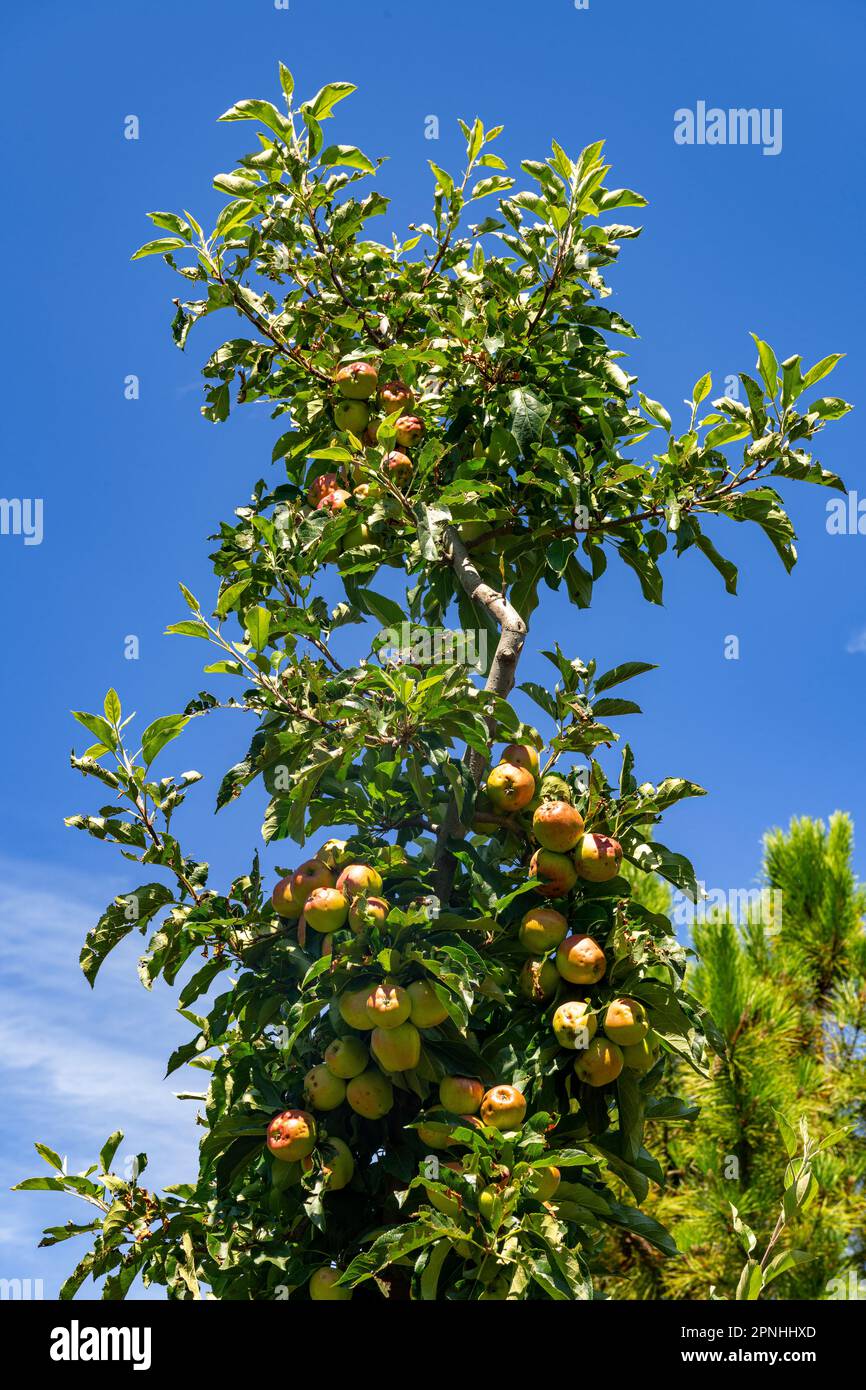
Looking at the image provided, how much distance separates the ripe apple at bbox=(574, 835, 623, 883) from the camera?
325 cm

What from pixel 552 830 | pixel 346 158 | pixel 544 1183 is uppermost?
pixel 346 158

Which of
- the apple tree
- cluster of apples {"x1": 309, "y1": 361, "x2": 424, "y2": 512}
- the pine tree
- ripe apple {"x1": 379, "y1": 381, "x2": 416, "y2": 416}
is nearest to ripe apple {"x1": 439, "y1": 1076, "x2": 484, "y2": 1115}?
the apple tree

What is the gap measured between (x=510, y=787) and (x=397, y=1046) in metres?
0.77

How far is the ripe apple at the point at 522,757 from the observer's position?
11.3 feet

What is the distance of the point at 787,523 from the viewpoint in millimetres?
3555

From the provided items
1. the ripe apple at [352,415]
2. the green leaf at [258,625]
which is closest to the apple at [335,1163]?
the green leaf at [258,625]

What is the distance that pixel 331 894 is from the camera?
3.13 m

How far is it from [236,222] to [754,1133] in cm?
691

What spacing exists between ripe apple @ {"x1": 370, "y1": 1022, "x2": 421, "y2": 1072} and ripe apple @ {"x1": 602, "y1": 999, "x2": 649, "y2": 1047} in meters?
0.47

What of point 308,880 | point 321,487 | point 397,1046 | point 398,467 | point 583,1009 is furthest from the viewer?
point 321,487

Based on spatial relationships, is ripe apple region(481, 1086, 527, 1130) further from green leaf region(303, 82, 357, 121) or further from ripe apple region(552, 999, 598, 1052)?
green leaf region(303, 82, 357, 121)

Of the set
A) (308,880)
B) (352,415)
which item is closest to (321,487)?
(352,415)

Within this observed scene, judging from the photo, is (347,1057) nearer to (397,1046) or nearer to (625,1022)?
(397,1046)
